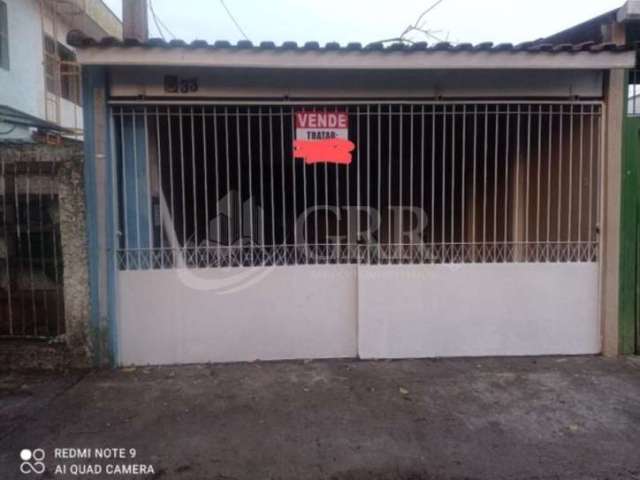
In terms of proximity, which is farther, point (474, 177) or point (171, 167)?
point (474, 177)

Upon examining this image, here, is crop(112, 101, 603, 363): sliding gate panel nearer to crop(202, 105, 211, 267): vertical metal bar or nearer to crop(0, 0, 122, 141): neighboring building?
crop(202, 105, 211, 267): vertical metal bar

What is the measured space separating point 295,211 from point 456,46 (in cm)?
202

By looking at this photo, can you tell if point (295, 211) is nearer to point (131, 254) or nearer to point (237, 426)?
point (131, 254)

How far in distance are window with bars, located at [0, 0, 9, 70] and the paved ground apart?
5.38 metres

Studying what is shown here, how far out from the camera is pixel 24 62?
8.04 m

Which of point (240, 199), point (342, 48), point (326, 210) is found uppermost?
point (342, 48)

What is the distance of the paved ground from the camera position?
2947 mm

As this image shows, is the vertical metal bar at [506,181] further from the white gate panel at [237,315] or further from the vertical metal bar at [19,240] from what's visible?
the vertical metal bar at [19,240]

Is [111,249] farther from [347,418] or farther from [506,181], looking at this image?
[506,181]

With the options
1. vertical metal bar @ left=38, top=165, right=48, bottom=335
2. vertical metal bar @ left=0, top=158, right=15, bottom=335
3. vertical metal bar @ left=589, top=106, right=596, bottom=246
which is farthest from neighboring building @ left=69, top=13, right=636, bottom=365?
vertical metal bar @ left=0, top=158, right=15, bottom=335

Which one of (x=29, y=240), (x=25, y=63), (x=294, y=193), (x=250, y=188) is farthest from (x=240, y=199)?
(x=25, y=63)

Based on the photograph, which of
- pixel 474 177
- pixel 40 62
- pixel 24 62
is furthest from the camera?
pixel 40 62

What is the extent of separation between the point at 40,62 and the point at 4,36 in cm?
99

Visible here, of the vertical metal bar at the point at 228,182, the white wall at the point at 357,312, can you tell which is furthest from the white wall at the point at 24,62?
the white wall at the point at 357,312
